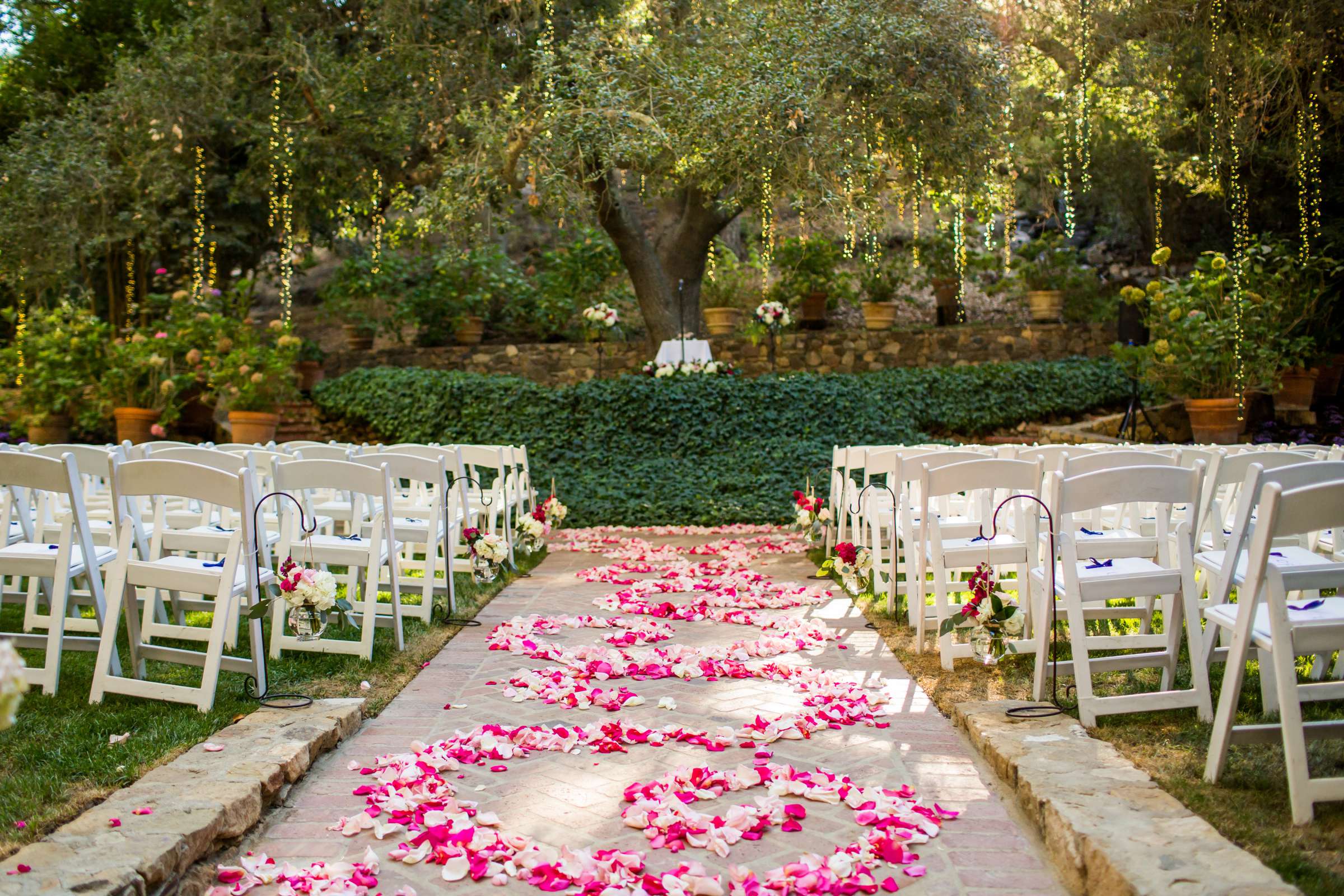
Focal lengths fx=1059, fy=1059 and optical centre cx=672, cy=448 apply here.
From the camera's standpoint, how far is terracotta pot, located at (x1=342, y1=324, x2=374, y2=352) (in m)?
15.9

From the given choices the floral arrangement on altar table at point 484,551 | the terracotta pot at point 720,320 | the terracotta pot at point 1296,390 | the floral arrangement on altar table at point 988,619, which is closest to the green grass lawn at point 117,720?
the floral arrangement on altar table at point 484,551

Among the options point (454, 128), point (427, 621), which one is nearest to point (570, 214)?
point (454, 128)

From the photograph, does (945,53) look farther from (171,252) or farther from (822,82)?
(171,252)

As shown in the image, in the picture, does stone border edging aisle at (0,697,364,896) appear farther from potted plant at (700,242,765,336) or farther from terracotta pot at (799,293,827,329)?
terracotta pot at (799,293,827,329)

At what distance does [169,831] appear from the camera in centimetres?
239

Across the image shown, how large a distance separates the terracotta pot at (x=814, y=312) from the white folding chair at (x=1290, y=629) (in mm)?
13362

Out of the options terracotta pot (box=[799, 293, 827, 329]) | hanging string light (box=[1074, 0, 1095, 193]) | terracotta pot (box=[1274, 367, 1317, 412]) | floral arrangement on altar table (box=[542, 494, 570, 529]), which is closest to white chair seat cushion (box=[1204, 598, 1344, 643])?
floral arrangement on altar table (box=[542, 494, 570, 529])

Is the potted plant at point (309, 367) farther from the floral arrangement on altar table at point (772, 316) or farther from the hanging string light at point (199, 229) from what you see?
the floral arrangement on altar table at point (772, 316)

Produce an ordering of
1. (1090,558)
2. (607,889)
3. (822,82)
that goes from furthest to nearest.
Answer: (822,82) < (1090,558) < (607,889)

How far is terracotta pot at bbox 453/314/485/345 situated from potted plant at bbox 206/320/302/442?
10.9 ft

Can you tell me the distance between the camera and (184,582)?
3.56 m

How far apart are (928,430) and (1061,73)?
528 centimetres

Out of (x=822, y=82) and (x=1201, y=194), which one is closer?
(x=822, y=82)

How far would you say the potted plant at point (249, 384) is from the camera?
472 inches
